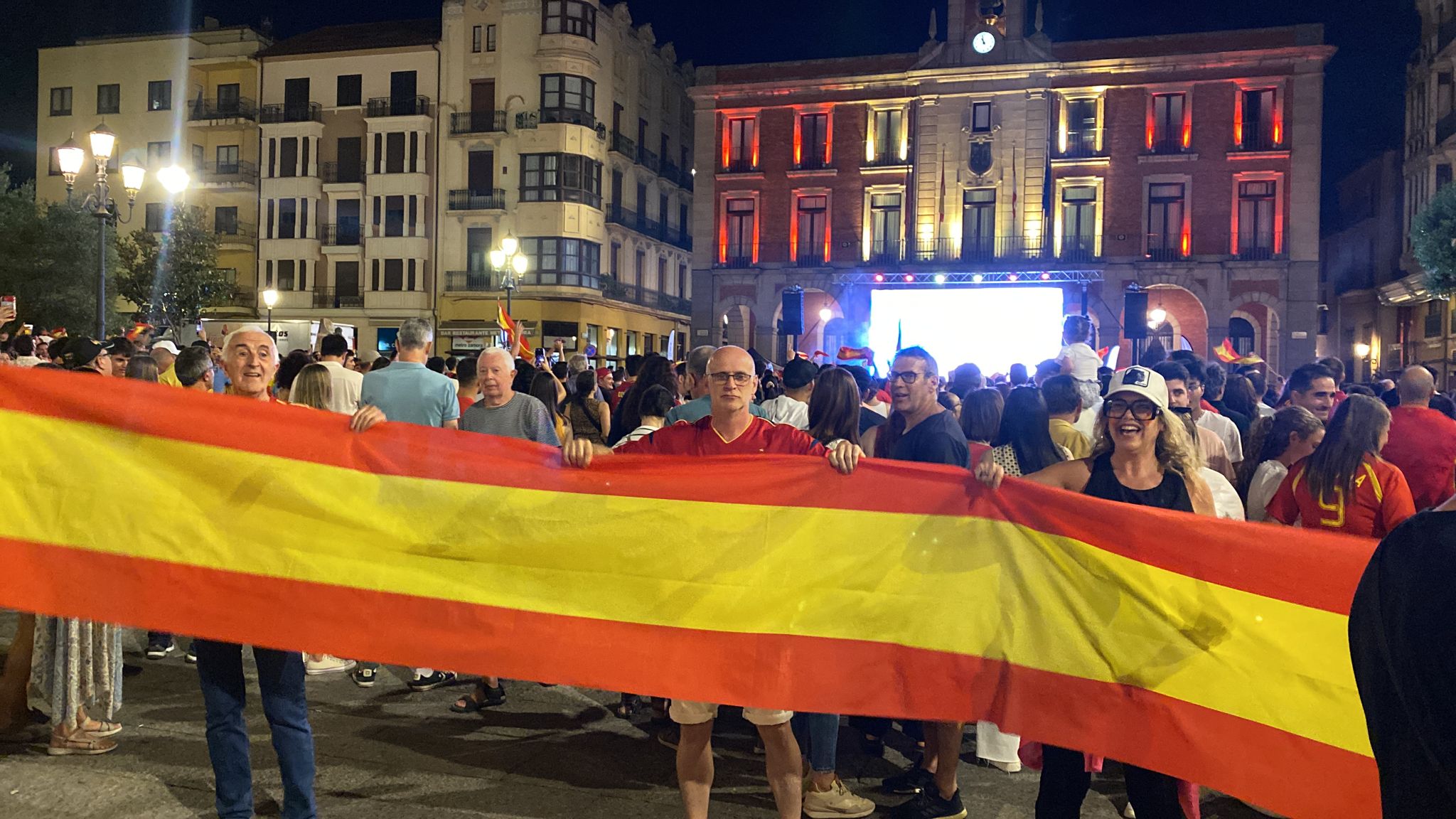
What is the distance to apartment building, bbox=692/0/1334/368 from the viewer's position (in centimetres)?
3628

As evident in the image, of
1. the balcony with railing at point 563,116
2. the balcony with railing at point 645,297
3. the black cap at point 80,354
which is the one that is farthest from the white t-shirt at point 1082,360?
the balcony with railing at point 563,116

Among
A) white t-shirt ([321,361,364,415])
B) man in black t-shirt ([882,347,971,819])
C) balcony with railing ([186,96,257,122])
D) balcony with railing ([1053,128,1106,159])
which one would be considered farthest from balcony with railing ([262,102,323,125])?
man in black t-shirt ([882,347,971,819])

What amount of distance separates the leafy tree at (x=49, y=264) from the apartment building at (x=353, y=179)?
24.4 feet

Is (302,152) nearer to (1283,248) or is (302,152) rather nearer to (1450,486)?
(1283,248)

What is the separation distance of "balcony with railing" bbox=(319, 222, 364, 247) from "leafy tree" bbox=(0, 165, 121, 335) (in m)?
8.33

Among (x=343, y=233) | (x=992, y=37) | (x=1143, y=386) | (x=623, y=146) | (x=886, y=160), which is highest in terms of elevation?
(x=992, y=37)

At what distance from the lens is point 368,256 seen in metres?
43.4

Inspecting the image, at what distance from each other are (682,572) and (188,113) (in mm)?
50533

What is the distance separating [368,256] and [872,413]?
39617 millimetres

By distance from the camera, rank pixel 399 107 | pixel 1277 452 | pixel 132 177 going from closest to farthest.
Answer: pixel 1277 452
pixel 132 177
pixel 399 107

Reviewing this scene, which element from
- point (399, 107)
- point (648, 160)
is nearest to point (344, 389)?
point (399, 107)

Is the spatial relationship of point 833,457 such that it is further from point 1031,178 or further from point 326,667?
point 1031,178

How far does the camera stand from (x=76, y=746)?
5.10 metres

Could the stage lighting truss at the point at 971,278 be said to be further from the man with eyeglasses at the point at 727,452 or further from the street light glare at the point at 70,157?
the man with eyeglasses at the point at 727,452
